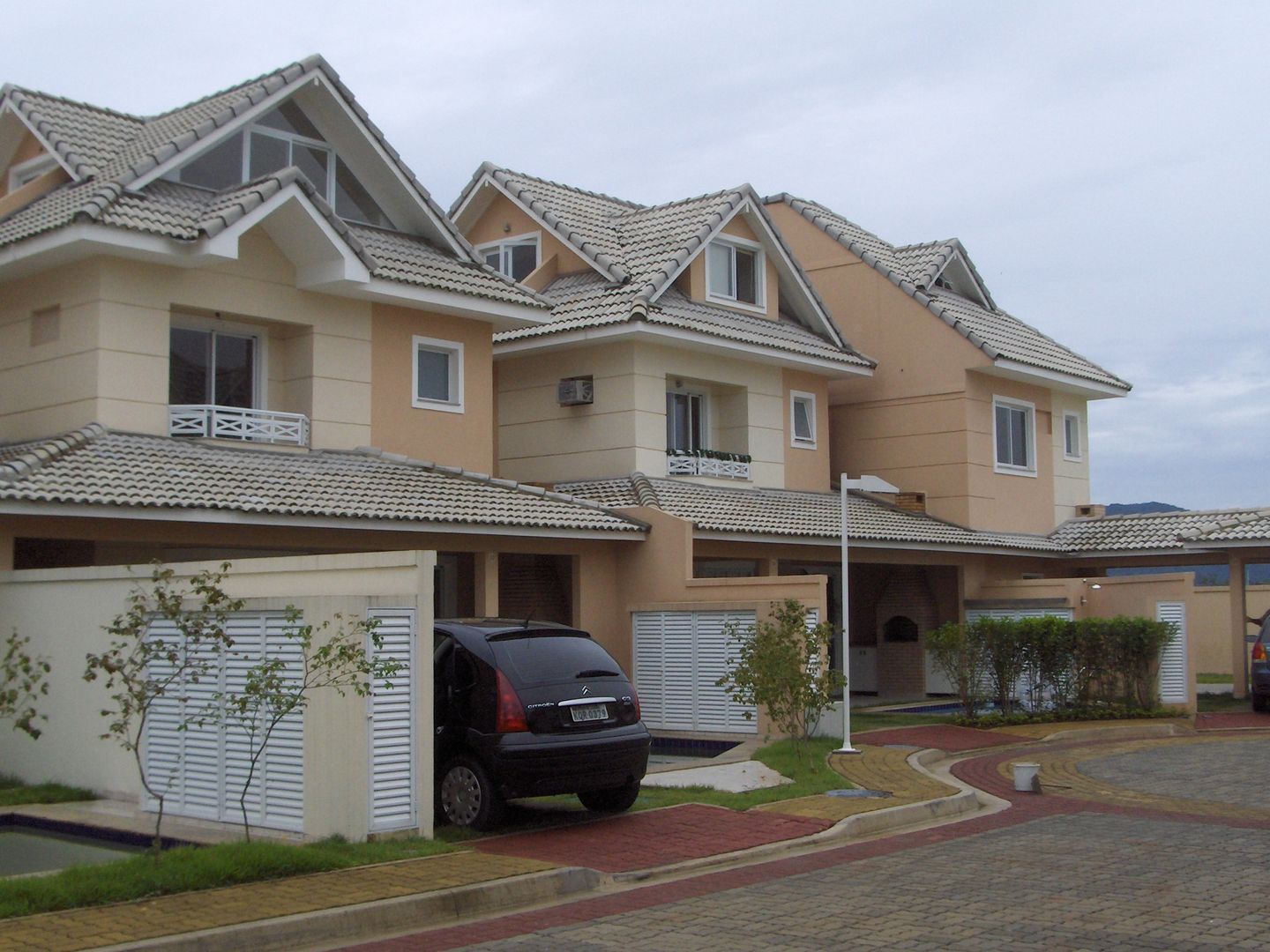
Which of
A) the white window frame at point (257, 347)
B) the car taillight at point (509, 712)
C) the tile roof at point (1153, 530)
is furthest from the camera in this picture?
the tile roof at point (1153, 530)

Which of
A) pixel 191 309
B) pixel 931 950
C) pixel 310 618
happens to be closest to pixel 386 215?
pixel 191 309

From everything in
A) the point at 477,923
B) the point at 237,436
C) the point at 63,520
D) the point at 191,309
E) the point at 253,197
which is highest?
the point at 253,197

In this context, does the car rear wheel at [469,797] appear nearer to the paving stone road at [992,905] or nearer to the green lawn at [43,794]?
the paving stone road at [992,905]

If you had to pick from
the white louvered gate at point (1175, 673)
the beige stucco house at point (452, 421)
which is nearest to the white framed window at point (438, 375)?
the beige stucco house at point (452, 421)

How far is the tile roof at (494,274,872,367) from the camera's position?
2466cm

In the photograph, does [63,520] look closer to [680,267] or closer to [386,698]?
[386,698]

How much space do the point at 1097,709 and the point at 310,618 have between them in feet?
51.1

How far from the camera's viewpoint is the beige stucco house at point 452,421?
1465 cm

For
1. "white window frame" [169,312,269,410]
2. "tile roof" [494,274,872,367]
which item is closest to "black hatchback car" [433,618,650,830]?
"white window frame" [169,312,269,410]

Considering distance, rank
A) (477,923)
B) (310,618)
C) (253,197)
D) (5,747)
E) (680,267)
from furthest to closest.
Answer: (680,267), (253,197), (5,747), (310,618), (477,923)

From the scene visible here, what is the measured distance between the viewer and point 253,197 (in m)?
19.0

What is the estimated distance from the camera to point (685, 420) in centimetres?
2694

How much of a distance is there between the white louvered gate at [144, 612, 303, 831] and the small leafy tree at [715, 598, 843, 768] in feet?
22.3

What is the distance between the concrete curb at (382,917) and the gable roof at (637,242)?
1481 cm
